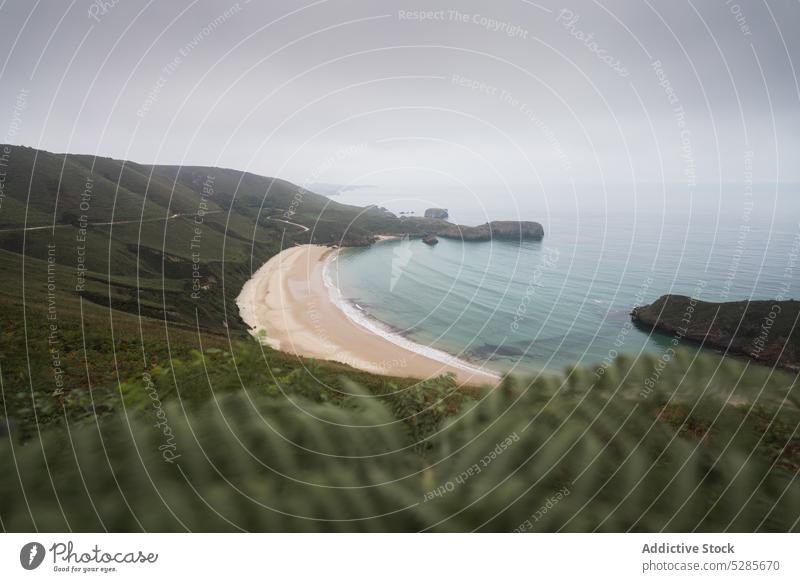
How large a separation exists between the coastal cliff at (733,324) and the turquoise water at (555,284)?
215 cm

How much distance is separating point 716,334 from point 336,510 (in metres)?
44.9

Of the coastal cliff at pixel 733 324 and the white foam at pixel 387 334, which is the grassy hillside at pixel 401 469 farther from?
the coastal cliff at pixel 733 324

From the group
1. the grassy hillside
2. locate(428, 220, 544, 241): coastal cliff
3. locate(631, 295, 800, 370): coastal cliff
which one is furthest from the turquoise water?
the grassy hillside

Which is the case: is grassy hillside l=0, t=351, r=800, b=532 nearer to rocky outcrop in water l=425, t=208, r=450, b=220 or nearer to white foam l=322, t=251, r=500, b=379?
white foam l=322, t=251, r=500, b=379

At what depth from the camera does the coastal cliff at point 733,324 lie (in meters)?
30.8

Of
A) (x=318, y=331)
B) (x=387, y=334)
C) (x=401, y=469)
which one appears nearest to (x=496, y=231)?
(x=387, y=334)

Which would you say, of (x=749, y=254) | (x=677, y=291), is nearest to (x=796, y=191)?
(x=749, y=254)

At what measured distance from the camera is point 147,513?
2572mm

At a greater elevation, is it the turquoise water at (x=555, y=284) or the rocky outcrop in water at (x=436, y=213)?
the rocky outcrop in water at (x=436, y=213)

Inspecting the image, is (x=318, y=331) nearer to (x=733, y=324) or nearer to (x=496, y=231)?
(x=733, y=324)

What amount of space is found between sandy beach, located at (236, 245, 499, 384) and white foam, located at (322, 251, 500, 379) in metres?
0.20

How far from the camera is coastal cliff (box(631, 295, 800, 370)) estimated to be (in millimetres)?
30844

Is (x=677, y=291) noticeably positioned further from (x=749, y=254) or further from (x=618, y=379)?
(x=618, y=379)

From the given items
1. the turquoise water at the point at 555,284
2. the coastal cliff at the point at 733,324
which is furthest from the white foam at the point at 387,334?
the coastal cliff at the point at 733,324
